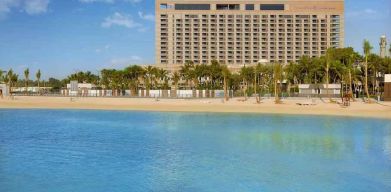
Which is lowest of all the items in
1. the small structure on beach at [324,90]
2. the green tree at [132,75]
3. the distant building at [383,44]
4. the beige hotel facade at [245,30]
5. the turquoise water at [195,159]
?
the turquoise water at [195,159]

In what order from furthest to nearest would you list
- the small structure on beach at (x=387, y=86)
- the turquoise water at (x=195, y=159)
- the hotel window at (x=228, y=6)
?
1. the hotel window at (x=228, y=6)
2. the small structure on beach at (x=387, y=86)
3. the turquoise water at (x=195, y=159)

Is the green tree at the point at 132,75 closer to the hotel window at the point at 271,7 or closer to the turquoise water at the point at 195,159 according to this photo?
the turquoise water at the point at 195,159

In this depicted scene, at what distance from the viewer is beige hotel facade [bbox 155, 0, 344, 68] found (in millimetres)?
168250

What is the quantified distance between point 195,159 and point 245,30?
508 ft

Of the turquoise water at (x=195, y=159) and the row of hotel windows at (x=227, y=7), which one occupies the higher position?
the row of hotel windows at (x=227, y=7)

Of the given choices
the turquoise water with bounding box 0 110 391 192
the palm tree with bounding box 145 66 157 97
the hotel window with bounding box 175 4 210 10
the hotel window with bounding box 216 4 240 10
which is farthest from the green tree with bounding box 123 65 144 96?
the hotel window with bounding box 216 4 240 10

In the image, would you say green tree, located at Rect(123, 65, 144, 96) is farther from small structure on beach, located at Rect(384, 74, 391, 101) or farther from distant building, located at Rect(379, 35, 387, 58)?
small structure on beach, located at Rect(384, 74, 391, 101)

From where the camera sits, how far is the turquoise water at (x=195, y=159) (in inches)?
592

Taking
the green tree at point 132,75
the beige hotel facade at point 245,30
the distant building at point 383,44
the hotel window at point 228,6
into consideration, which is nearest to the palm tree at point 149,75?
the green tree at point 132,75

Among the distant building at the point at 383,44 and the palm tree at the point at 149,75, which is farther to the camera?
the palm tree at the point at 149,75

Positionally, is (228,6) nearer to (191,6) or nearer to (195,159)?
(191,6)

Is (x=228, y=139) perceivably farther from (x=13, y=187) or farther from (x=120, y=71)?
(x=120, y=71)

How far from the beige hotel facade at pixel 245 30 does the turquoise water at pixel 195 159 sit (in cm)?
13874

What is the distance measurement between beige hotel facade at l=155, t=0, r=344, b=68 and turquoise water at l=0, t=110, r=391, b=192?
139m
